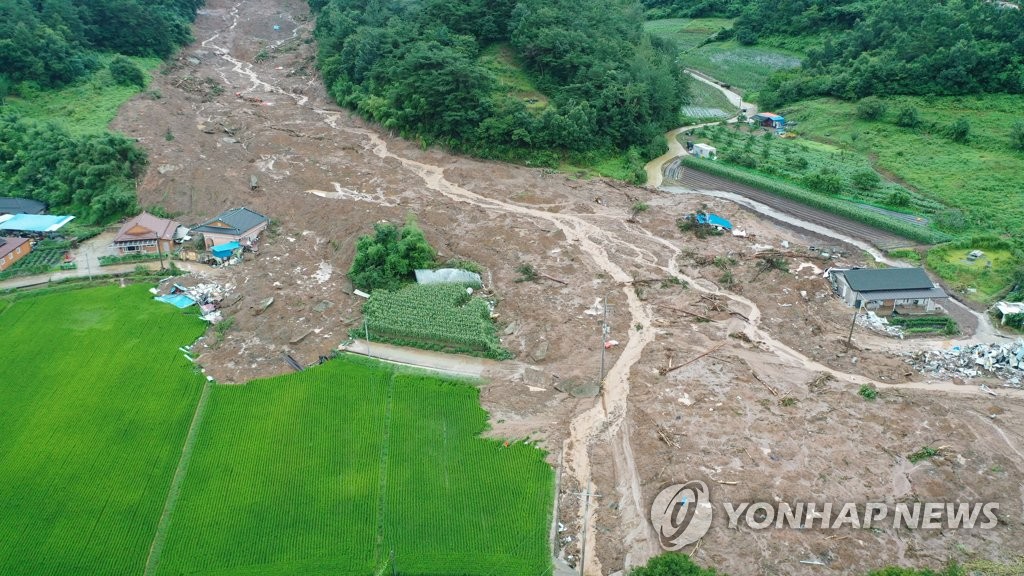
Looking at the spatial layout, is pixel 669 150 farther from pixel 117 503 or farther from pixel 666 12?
pixel 666 12

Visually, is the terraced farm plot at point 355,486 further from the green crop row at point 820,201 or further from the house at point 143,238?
the green crop row at point 820,201

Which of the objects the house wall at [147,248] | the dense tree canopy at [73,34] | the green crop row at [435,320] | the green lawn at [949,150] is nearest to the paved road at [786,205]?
the green lawn at [949,150]

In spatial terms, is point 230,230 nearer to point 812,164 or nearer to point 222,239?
point 222,239

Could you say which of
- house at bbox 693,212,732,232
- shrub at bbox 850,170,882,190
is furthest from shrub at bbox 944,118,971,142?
house at bbox 693,212,732,232

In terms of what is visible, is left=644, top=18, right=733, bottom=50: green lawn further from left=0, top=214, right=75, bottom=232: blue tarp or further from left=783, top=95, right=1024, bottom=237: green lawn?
left=0, top=214, right=75, bottom=232: blue tarp

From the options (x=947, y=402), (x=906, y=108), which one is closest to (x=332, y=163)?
(x=947, y=402)

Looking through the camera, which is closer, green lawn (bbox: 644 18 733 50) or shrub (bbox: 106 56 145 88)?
shrub (bbox: 106 56 145 88)

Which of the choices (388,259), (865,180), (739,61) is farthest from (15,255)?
(739,61)
